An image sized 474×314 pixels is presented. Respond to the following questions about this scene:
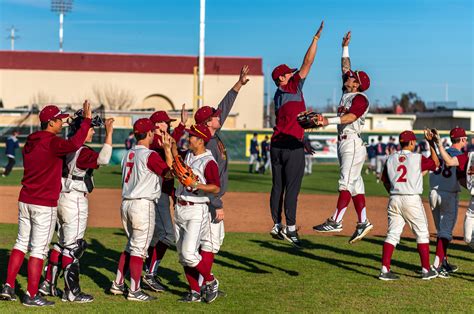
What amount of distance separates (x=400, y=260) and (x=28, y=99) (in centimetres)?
6191

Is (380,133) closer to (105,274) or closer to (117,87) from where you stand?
(117,87)

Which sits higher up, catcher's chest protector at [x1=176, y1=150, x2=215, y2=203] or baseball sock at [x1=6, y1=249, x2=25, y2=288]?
catcher's chest protector at [x1=176, y1=150, x2=215, y2=203]

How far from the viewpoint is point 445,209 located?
452 inches

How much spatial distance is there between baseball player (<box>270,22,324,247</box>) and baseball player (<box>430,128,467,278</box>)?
246 cm

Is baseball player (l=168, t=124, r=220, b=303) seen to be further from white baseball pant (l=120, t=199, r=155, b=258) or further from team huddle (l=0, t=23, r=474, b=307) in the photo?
white baseball pant (l=120, t=199, r=155, b=258)

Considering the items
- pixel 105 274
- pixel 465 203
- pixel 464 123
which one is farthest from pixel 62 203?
pixel 464 123

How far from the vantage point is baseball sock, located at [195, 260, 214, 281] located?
29.5 ft

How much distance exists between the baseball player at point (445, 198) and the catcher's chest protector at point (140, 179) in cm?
453

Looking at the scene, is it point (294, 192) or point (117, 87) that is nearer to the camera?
point (294, 192)

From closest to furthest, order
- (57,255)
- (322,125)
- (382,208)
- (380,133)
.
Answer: (322,125) < (57,255) < (382,208) < (380,133)

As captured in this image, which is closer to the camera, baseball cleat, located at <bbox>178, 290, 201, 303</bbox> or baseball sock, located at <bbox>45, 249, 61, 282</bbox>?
baseball cleat, located at <bbox>178, 290, 201, 303</bbox>

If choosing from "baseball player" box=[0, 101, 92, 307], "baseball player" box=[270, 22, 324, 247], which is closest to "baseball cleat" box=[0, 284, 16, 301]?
"baseball player" box=[0, 101, 92, 307]

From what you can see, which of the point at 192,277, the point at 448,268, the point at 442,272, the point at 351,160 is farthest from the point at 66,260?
the point at 448,268

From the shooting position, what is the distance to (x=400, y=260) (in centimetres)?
1232
